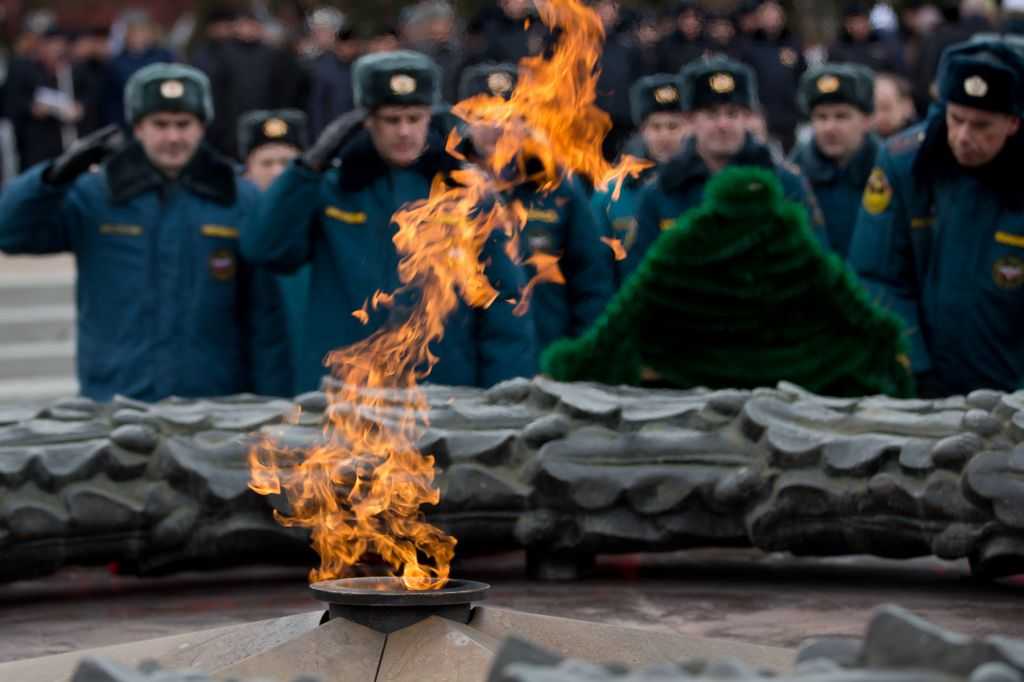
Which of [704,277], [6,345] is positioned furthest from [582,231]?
[6,345]

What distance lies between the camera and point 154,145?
26.1 ft

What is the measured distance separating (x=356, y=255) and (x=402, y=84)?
68 cm

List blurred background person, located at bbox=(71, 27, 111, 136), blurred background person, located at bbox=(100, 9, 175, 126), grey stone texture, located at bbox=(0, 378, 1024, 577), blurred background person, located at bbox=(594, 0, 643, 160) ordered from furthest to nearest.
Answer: blurred background person, located at bbox=(71, 27, 111, 136) < blurred background person, located at bbox=(100, 9, 175, 126) < blurred background person, located at bbox=(594, 0, 643, 160) < grey stone texture, located at bbox=(0, 378, 1024, 577)

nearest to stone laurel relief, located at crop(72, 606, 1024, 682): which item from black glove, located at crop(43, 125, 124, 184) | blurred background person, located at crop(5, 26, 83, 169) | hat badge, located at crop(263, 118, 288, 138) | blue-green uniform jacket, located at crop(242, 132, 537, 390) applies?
blue-green uniform jacket, located at crop(242, 132, 537, 390)

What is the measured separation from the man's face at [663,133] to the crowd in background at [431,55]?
3.12 m

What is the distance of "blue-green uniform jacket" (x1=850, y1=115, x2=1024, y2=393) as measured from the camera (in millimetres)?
A: 6945

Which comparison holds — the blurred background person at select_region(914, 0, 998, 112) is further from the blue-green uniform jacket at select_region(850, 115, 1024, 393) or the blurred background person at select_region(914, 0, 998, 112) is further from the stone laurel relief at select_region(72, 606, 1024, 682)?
the stone laurel relief at select_region(72, 606, 1024, 682)

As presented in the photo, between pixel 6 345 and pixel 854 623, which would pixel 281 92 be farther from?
pixel 854 623

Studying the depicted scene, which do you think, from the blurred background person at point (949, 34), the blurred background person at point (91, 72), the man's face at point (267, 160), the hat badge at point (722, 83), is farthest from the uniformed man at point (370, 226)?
the blurred background person at point (949, 34)

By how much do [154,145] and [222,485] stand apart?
3262 millimetres

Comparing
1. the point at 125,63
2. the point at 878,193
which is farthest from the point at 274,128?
the point at 125,63

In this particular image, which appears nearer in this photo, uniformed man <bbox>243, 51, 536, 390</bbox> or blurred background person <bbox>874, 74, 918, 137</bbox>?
uniformed man <bbox>243, 51, 536, 390</bbox>

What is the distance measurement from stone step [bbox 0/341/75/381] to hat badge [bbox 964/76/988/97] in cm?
692

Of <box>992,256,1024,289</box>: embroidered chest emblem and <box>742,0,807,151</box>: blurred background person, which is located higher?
<box>742,0,807,151</box>: blurred background person
